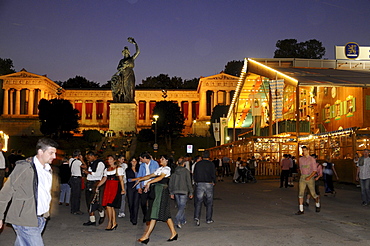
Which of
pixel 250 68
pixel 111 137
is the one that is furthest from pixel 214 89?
pixel 250 68

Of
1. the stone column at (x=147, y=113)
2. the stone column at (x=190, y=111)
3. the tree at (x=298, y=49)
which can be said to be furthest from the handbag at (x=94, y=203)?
the stone column at (x=190, y=111)

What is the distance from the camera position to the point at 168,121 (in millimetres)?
61594

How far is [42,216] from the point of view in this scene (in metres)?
5.06

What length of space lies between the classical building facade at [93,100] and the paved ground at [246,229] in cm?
7713

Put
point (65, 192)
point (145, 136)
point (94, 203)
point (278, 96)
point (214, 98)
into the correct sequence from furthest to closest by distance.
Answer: point (214, 98) → point (145, 136) → point (278, 96) → point (65, 192) → point (94, 203)

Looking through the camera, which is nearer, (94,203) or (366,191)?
(94,203)

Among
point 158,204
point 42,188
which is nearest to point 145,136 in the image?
point 158,204

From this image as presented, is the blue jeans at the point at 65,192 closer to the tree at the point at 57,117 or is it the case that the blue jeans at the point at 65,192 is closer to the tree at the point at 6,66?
the tree at the point at 57,117

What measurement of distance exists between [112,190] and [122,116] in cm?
4591

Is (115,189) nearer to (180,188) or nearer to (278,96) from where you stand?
(180,188)

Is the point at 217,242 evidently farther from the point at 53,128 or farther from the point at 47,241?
the point at 53,128

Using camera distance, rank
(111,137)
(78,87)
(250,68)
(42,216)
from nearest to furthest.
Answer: (42,216), (250,68), (111,137), (78,87)

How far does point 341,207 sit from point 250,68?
24.3 m

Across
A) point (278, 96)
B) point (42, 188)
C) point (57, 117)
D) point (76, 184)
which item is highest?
point (57, 117)
